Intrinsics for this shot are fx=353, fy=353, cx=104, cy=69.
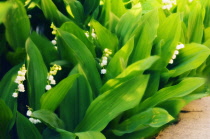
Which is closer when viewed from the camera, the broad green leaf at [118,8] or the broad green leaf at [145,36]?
the broad green leaf at [145,36]

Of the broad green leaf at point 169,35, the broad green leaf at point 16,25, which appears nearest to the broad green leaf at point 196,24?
the broad green leaf at point 169,35

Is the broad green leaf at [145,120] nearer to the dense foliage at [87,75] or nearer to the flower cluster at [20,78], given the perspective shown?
the dense foliage at [87,75]

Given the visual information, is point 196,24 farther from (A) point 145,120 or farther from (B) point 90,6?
(A) point 145,120

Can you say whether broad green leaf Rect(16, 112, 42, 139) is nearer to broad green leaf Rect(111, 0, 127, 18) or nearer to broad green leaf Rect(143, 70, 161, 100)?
broad green leaf Rect(143, 70, 161, 100)

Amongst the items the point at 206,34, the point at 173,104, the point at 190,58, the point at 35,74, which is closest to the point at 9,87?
the point at 35,74

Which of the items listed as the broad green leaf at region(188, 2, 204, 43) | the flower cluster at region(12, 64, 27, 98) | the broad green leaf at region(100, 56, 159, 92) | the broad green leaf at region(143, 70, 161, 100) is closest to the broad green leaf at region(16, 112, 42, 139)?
the flower cluster at region(12, 64, 27, 98)

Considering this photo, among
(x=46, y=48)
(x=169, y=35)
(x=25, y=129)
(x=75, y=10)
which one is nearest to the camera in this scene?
(x=25, y=129)
